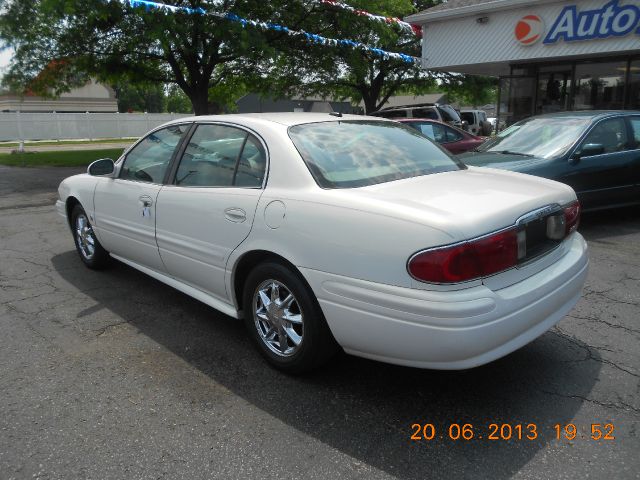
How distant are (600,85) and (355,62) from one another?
7.64m

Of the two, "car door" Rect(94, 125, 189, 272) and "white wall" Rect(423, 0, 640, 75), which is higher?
"white wall" Rect(423, 0, 640, 75)

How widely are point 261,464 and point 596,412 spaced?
68.2 inches

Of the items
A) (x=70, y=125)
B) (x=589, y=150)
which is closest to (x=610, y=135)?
(x=589, y=150)

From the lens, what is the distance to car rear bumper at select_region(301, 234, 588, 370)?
7.77ft

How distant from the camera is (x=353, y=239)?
257cm

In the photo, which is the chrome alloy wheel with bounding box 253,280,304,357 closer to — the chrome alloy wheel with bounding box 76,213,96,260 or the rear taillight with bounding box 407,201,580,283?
the rear taillight with bounding box 407,201,580,283

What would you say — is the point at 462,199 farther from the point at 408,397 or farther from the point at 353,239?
the point at 408,397

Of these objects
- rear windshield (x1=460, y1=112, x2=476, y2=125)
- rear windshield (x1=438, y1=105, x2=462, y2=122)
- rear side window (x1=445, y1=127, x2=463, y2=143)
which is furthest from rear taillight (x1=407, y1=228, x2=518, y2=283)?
rear windshield (x1=460, y1=112, x2=476, y2=125)

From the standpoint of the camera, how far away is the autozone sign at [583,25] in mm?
12812

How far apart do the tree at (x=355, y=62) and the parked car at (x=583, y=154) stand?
34.4 ft

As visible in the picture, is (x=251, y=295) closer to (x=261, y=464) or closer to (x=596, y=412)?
Answer: (x=261, y=464)

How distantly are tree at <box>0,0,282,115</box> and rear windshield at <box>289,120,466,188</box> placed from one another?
10.2 m

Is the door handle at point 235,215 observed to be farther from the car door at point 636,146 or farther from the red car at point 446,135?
the red car at point 446,135

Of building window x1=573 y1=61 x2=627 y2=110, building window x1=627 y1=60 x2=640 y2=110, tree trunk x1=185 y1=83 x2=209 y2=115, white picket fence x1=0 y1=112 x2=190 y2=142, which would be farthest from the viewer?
white picket fence x1=0 y1=112 x2=190 y2=142
